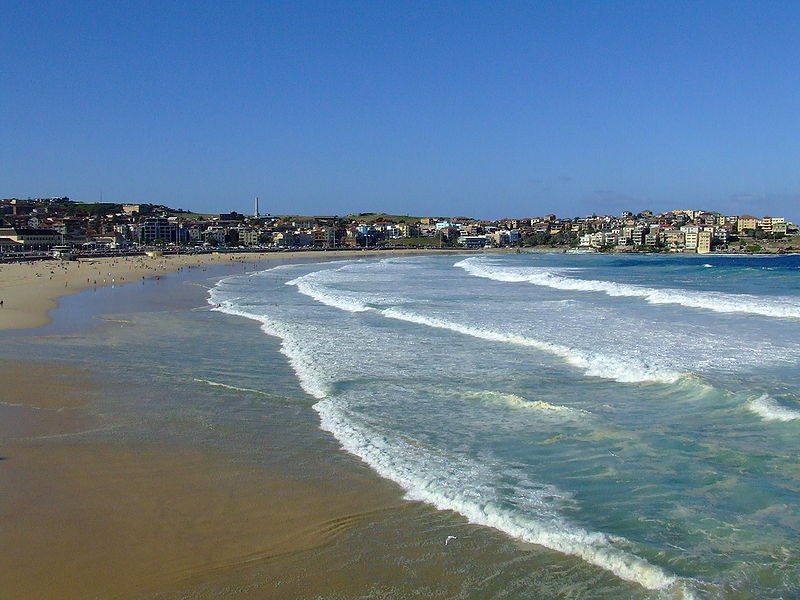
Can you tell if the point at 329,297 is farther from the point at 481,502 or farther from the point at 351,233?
the point at 351,233

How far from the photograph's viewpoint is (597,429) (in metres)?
8.48

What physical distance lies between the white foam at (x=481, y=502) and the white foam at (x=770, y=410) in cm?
384

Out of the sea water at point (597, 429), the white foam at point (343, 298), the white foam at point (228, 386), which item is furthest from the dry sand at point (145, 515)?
the white foam at point (343, 298)

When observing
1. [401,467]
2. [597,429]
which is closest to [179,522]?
[401,467]

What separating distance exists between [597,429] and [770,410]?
7.80ft

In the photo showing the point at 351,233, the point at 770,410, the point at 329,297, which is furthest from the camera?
the point at 351,233

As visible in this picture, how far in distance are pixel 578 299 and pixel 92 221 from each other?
137 metres

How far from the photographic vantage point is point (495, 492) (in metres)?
6.56

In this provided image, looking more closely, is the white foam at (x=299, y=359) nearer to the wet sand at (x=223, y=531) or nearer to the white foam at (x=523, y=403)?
the white foam at (x=523, y=403)

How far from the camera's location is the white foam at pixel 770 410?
8844mm

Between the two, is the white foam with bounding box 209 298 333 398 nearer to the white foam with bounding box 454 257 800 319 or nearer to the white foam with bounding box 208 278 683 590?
the white foam with bounding box 208 278 683 590

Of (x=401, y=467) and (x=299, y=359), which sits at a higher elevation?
(x=401, y=467)

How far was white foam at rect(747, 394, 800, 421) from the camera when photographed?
8.84 m

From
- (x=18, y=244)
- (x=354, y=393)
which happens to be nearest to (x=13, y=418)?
(x=354, y=393)
